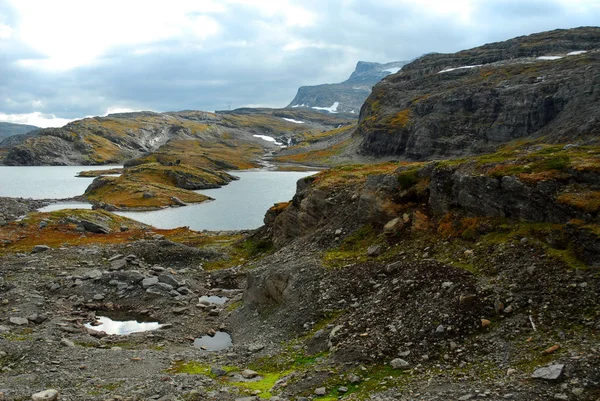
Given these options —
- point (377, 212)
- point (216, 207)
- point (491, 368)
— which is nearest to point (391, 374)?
point (491, 368)

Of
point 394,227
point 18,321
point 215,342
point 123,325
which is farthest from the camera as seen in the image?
point 123,325

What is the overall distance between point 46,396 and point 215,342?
12950mm

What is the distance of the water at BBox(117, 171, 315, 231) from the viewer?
340 feet

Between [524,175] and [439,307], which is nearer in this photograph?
[439,307]

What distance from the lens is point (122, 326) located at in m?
34.2

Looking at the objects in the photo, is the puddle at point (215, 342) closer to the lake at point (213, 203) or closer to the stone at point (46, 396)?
the stone at point (46, 396)

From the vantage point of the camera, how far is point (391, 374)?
18.0m

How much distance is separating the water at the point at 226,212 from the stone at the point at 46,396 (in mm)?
77880

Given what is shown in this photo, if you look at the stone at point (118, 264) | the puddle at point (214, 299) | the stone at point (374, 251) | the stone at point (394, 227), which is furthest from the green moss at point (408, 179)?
the stone at point (118, 264)

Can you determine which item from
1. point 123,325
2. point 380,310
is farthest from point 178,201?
point 380,310

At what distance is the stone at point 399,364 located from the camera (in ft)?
59.8

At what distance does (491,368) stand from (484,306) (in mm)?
3640

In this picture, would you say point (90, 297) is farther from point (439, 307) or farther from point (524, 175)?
point (524, 175)

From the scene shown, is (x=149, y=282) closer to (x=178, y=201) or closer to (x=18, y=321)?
(x=18, y=321)
